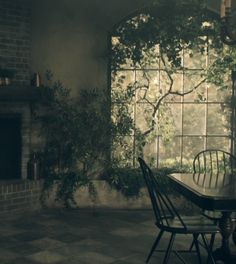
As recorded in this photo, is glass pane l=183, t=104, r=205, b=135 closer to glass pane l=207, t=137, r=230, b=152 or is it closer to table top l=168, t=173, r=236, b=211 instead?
glass pane l=207, t=137, r=230, b=152

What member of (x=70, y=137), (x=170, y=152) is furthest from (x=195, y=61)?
(x=70, y=137)

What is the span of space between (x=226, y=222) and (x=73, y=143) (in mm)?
2485

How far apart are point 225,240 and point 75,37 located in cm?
327

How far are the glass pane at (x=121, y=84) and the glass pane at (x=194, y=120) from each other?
777mm

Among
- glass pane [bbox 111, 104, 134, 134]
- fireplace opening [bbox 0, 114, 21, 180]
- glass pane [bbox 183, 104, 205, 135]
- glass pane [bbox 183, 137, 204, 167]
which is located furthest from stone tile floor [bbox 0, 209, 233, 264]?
glass pane [bbox 183, 104, 205, 135]

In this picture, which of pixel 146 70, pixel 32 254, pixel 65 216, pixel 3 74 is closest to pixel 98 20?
pixel 146 70

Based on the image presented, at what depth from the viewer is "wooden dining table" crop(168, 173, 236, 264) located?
118 inches

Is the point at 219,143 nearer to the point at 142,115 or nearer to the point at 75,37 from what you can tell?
the point at 142,115

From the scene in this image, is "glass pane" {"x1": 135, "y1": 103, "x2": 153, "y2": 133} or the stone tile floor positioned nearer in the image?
the stone tile floor

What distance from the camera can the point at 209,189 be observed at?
11.1 ft

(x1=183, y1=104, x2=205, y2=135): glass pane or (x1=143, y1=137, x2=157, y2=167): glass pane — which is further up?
(x1=183, y1=104, x2=205, y2=135): glass pane

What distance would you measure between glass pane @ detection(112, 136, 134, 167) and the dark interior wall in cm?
72

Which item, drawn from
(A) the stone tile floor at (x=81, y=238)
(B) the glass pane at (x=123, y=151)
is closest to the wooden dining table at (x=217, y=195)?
(A) the stone tile floor at (x=81, y=238)

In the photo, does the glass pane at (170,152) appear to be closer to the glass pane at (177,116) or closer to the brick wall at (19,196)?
the glass pane at (177,116)
